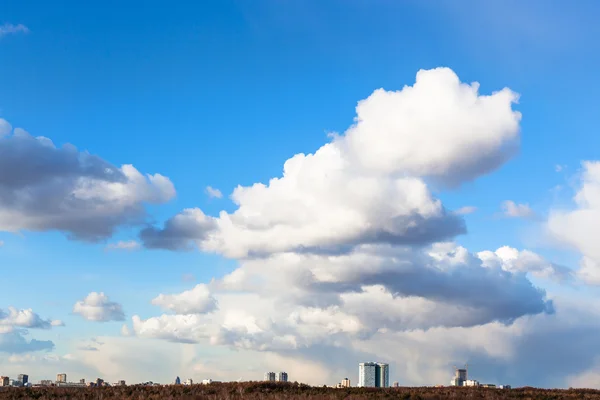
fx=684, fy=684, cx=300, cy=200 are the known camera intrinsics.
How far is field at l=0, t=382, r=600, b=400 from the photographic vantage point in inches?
1526

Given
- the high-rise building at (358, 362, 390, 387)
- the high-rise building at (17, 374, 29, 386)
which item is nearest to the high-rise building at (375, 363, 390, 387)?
the high-rise building at (358, 362, 390, 387)

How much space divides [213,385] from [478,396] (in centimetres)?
1714

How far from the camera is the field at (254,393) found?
38.8 m

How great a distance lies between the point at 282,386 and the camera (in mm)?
44781

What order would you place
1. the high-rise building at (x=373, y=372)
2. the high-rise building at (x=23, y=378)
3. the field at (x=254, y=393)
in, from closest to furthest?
the field at (x=254, y=393) < the high-rise building at (x=23, y=378) < the high-rise building at (x=373, y=372)

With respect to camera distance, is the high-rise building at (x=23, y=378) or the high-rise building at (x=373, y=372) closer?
the high-rise building at (x=23, y=378)

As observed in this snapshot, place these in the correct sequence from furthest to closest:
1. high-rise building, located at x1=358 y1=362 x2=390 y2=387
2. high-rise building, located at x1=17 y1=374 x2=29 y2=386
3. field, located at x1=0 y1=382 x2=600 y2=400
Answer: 1. high-rise building, located at x1=358 y1=362 x2=390 y2=387
2. high-rise building, located at x1=17 y1=374 x2=29 y2=386
3. field, located at x1=0 y1=382 x2=600 y2=400

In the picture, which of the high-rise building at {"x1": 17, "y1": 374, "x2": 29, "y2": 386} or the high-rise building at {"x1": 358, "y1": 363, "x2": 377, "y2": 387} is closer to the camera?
the high-rise building at {"x1": 17, "y1": 374, "x2": 29, "y2": 386}

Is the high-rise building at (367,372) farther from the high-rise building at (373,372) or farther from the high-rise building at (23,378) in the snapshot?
the high-rise building at (23,378)

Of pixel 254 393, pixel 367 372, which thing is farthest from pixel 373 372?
pixel 254 393

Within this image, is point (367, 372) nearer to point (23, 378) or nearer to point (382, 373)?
point (382, 373)

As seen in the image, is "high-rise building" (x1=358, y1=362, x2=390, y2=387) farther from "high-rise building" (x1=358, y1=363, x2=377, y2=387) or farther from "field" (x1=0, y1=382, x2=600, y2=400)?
"field" (x1=0, y1=382, x2=600, y2=400)

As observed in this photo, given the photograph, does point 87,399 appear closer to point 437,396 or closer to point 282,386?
point 282,386

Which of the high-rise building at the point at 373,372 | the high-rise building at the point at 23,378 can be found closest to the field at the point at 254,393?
the high-rise building at the point at 23,378
